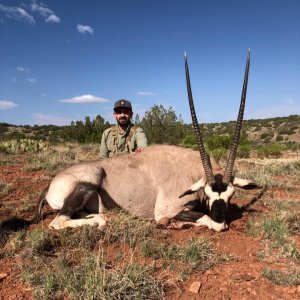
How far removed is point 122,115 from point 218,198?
2.63m

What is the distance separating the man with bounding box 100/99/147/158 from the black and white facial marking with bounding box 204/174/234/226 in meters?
2.05

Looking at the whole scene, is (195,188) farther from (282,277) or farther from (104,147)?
(104,147)

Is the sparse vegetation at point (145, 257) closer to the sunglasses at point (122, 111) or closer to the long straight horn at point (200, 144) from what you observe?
the long straight horn at point (200, 144)

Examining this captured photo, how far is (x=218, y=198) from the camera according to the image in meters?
4.13

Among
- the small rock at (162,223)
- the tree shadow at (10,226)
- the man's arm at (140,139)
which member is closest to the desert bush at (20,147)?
the man's arm at (140,139)

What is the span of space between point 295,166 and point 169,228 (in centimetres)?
610

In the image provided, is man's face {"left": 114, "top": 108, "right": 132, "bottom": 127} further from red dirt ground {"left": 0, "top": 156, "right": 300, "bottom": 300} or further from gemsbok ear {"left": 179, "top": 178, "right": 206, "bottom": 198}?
red dirt ground {"left": 0, "top": 156, "right": 300, "bottom": 300}

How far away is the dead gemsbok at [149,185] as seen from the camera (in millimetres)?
4238

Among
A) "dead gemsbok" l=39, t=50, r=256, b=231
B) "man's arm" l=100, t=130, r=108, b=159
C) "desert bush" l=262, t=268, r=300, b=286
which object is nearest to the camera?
"desert bush" l=262, t=268, r=300, b=286

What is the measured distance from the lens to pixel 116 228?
3822 millimetres

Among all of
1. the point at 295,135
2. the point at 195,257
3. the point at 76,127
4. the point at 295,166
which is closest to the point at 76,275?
the point at 195,257

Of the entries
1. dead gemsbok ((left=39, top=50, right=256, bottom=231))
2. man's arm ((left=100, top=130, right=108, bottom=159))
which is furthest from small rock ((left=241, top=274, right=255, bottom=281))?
man's arm ((left=100, top=130, right=108, bottom=159))

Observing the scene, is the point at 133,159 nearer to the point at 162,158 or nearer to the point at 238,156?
the point at 162,158

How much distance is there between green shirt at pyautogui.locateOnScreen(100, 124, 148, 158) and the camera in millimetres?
6141
